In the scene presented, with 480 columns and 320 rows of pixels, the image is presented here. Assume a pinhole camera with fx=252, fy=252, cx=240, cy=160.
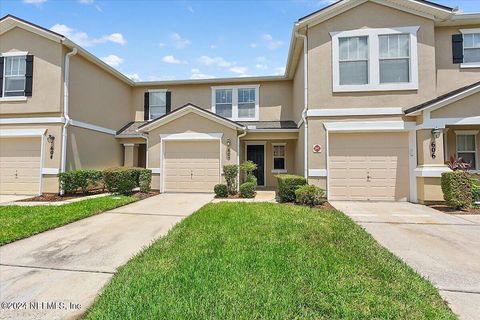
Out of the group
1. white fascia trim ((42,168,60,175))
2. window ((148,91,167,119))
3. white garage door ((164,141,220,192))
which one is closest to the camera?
white fascia trim ((42,168,60,175))

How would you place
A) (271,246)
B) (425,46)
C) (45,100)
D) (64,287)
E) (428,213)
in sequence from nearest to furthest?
(64,287), (271,246), (428,213), (425,46), (45,100)

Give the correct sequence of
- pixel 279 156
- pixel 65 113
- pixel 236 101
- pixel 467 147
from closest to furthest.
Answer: pixel 467 147 < pixel 65 113 < pixel 279 156 < pixel 236 101

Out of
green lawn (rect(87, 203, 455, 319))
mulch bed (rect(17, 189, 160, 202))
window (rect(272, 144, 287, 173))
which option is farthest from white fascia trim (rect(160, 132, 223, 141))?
green lawn (rect(87, 203, 455, 319))

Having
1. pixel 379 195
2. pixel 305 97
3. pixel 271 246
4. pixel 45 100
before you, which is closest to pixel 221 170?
pixel 305 97

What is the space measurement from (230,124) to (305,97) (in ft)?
12.1

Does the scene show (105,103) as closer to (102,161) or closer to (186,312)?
(102,161)

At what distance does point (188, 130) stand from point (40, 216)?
22.3 ft

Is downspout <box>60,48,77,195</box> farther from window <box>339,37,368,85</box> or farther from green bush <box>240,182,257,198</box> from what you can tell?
window <box>339,37,368,85</box>

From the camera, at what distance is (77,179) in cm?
1116

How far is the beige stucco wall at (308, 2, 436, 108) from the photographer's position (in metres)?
9.42

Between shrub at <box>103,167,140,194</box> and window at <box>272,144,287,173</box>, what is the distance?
781 centimetres

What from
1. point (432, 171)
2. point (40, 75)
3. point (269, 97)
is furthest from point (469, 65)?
point (40, 75)

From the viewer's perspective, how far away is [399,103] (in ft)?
31.3

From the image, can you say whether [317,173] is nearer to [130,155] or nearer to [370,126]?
[370,126]
